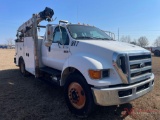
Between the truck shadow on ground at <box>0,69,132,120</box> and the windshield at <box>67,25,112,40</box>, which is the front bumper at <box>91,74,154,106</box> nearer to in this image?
the truck shadow on ground at <box>0,69,132,120</box>

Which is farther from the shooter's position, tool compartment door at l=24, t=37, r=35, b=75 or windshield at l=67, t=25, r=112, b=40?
tool compartment door at l=24, t=37, r=35, b=75

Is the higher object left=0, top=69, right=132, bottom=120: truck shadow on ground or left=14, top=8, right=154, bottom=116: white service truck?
left=14, top=8, right=154, bottom=116: white service truck

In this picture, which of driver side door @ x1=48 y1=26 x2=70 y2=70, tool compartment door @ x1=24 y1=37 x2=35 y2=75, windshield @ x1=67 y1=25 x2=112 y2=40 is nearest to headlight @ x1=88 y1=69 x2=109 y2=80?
driver side door @ x1=48 y1=26 x2=70 y2=70

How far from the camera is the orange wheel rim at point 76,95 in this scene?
4219mm

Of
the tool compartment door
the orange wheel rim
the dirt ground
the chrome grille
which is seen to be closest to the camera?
the chrome grille

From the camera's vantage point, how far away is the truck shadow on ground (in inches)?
175

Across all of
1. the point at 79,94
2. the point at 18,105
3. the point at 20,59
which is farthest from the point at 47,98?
the point at 20,59

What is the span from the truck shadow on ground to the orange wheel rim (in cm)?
34

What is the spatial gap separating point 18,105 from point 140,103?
138 inches

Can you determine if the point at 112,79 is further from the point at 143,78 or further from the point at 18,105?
the point at 18,105

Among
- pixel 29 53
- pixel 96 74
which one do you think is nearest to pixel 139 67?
pixel 96 74

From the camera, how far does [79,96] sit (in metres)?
4.29

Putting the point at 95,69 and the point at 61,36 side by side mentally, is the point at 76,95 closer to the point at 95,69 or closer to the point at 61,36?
the point at 95,69

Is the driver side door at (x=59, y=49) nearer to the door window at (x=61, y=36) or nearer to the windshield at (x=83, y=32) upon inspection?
the door window at (x=61, y=36)
